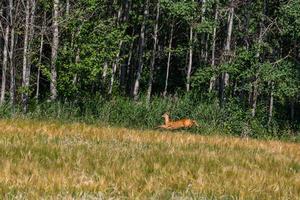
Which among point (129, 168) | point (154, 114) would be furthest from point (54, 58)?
point (129, 168)

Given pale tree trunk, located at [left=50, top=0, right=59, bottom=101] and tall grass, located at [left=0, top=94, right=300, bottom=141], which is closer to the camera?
tall grass, located at [left=0, top=94, right=300, bottom=141]

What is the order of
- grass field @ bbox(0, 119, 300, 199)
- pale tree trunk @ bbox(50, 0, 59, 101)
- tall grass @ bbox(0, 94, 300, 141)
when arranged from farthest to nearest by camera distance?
pale tree trunk @ bbox(50, 0, 59, 101) < tall grass @ bbox(0, 94, 300, 141) < grass field @ bbox(0, 119, 300, 199)

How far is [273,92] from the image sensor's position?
71.3 feet

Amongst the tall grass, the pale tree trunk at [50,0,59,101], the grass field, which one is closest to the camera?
the grass field

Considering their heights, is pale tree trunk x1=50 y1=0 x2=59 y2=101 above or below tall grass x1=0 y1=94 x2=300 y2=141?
above

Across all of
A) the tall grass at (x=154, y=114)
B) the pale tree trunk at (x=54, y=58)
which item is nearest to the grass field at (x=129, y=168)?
the tall grass at (x=154, y=114)

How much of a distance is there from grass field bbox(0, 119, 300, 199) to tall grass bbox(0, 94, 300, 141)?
7016mm

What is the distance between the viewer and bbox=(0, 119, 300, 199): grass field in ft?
16.2

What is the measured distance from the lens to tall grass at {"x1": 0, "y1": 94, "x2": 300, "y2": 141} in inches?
682

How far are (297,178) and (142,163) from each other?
2.02 m

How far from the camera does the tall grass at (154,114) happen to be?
56.9 feet

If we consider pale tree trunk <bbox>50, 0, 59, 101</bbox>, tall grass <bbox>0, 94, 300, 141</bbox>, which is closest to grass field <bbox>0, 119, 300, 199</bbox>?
tall grass <bbox>0, 94, 300, 141</bbox>

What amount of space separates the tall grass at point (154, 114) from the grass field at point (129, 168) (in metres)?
7.02

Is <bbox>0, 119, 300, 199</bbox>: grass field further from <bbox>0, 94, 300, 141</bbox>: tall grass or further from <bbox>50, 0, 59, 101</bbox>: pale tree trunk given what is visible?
<bbox>50, 0, 59, 101</bbox>: pale tree trunk
